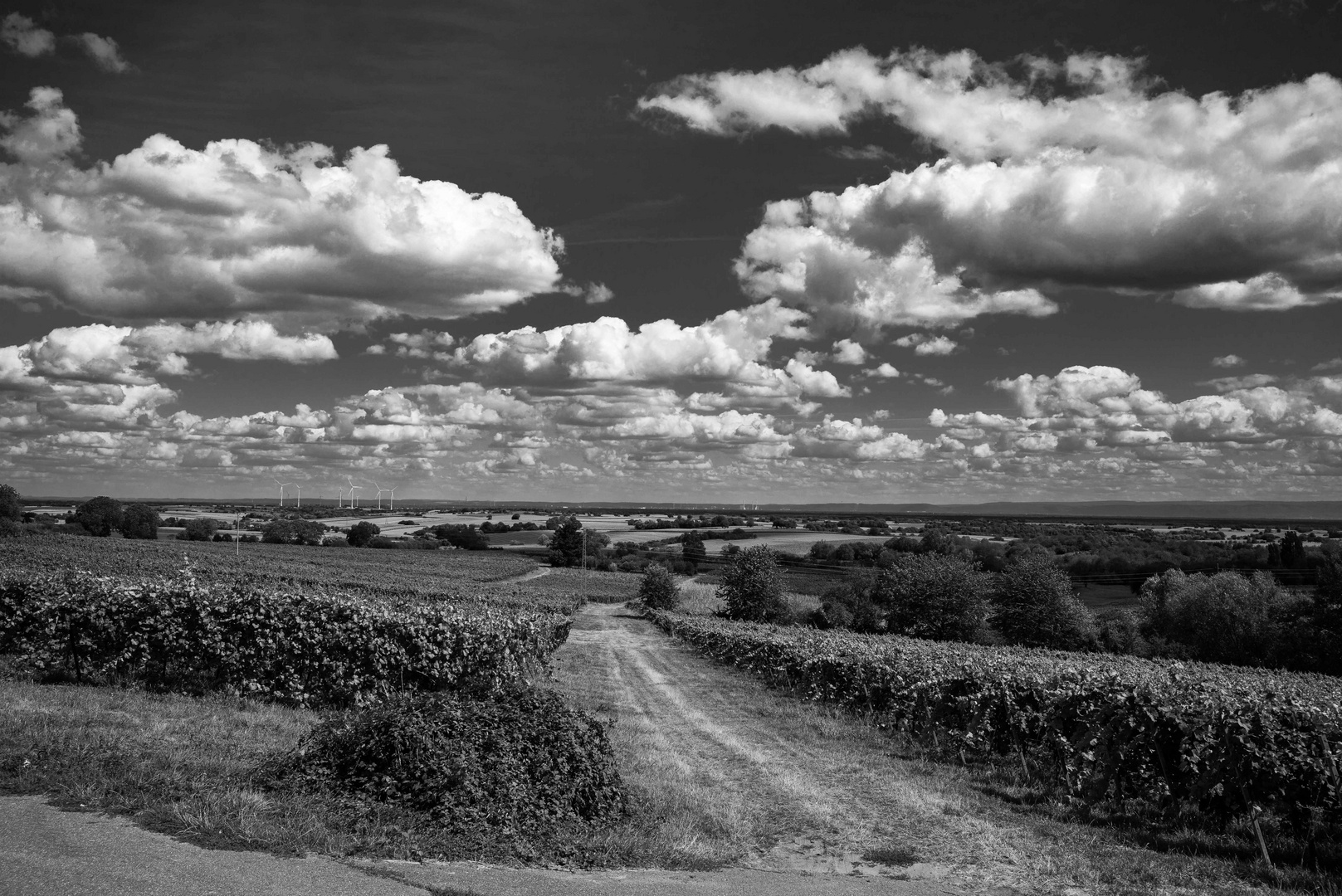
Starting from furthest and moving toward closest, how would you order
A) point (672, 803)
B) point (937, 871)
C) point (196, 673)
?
point (196, 673)
point (672, 803)
point (937, 871)

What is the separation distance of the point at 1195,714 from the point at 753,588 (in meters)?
60.8

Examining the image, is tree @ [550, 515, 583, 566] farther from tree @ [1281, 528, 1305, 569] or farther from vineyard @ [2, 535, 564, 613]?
tree @ [1281, 528, 1305, 569]

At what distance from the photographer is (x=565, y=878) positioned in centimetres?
735

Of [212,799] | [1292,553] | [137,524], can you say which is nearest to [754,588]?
[212,799]

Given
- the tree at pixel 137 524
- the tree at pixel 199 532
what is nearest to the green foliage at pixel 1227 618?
the tree at pixel 199 532

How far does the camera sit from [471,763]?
8742 millimetres

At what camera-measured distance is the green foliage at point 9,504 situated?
91.5 m

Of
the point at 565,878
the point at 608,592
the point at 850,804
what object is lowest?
the point at 608,592

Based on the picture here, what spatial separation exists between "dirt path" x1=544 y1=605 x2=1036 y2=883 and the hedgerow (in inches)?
157

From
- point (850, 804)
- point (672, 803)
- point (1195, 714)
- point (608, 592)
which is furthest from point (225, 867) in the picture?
point (608, 592)

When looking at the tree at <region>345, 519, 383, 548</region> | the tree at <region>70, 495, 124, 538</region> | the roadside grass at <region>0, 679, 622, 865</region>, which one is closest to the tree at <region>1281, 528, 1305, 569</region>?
the roadside grass at <region>0, 679, 622, 865</region>

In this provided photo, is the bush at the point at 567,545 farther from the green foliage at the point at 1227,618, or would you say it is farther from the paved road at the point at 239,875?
the paved road at the point at 239,875

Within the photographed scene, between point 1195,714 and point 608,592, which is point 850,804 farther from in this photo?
point 608,592

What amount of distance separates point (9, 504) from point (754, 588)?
80.4 m
